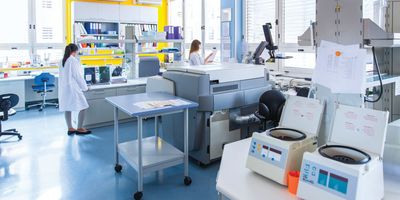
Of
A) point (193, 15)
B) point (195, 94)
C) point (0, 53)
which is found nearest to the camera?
point (195, 94)

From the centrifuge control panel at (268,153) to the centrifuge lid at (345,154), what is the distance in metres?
0.16

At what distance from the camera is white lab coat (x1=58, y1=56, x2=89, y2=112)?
467 cm

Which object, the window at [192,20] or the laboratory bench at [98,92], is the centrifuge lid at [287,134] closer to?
the laboratory bench at [98,92]

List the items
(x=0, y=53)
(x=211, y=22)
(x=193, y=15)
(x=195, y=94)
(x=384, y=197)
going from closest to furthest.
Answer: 1. (x=384, y=197)
2. (x=195, y=94)
3. (x=0, y=53)
4. (x=211, y=22)
5. (x=193, y=15)

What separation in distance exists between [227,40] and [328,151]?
207 inches

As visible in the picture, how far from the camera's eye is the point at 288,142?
4.51ft

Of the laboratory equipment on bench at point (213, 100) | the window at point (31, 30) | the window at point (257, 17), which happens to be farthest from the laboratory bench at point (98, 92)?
the window at point (257, 17)

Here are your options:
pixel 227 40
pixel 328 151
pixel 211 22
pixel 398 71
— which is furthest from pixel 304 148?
pixel 211 22

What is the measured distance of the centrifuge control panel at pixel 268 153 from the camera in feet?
4.48

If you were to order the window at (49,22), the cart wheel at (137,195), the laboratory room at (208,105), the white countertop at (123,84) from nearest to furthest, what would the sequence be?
the laboratory room at (208,105)
the cart wheel at (137,195)
the white countertop at (123,84)
the window at (49,22)

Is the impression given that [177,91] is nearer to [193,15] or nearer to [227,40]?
[227,40]

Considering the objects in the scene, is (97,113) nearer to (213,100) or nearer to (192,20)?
(213,100)

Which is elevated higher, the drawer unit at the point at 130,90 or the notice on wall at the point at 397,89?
the notice on wall at the point at 397,89

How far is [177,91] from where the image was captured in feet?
11.9
